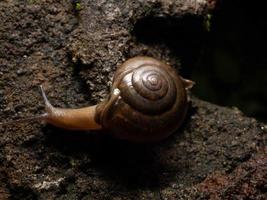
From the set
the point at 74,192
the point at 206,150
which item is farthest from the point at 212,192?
the point at 74,192

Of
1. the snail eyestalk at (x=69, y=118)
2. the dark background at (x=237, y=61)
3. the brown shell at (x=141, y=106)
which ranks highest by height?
the brown shell at (x=141, y=106)

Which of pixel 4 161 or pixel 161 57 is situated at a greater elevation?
pixel 161 57

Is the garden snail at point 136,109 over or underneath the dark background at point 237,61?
over

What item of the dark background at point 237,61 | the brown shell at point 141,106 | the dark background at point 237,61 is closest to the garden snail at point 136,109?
the brown shell at point 141,106

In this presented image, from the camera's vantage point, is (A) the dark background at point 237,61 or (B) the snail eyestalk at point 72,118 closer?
(B) the snail eyestalk at point 72,118

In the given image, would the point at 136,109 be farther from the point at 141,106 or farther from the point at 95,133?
the point at 95,133

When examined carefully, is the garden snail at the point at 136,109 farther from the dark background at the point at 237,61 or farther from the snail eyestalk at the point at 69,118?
the dark background at the point at 237,61

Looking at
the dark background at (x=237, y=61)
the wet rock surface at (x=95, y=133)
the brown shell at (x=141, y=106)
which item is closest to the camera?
the brown shell at (x=141, y=106)

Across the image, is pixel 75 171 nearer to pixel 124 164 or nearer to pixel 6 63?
pixel 124 164

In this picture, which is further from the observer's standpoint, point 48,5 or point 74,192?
point 48,5
